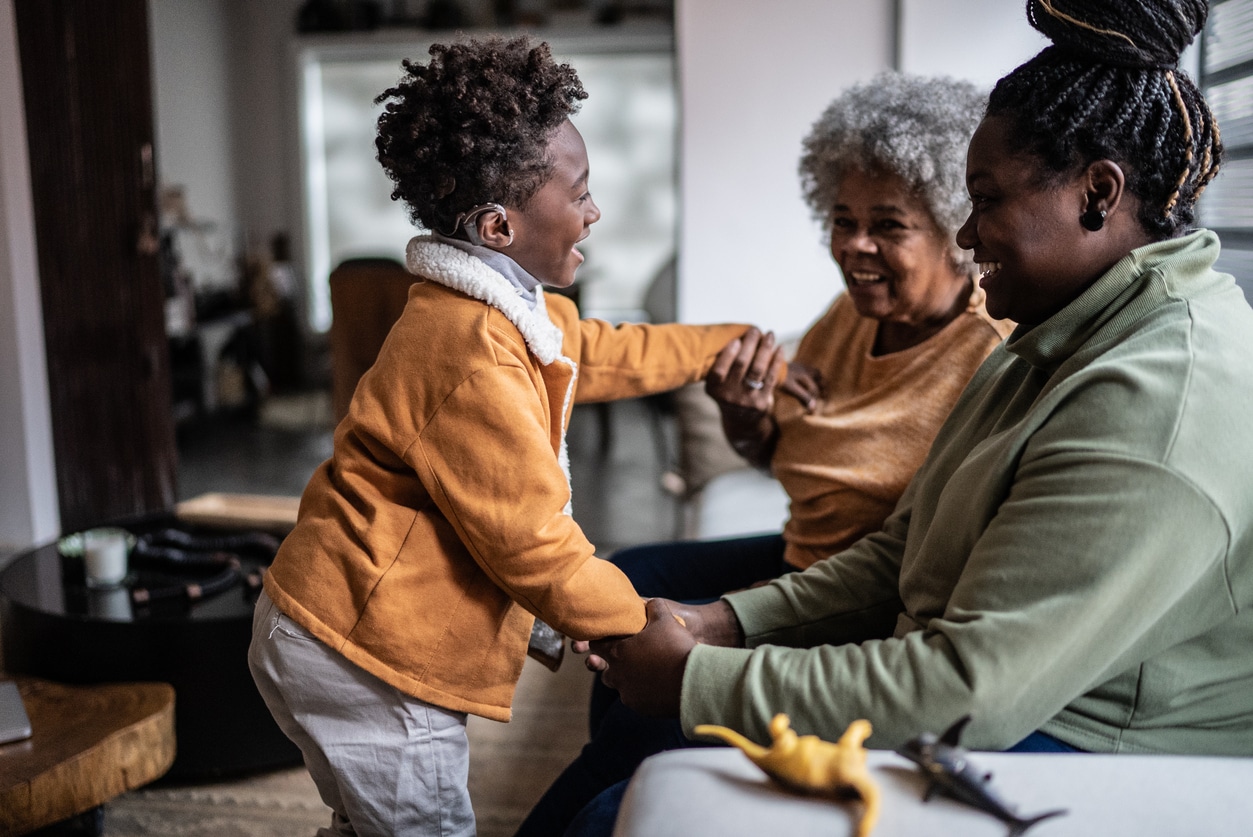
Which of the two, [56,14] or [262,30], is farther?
[262,30]

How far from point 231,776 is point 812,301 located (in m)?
2.14

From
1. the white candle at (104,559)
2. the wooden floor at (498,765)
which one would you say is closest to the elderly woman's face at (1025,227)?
the wooden floor at (498,765)

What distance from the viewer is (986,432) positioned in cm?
115

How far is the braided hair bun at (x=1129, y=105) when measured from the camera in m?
0.98

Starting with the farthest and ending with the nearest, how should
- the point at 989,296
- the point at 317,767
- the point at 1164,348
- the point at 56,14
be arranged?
the point at 56,14 → the point at 317,767 → the point at 989,296 → the point at 1164,348

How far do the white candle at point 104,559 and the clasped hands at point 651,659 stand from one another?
1405 mm

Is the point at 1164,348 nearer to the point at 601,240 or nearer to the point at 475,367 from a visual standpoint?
the point at 475,367

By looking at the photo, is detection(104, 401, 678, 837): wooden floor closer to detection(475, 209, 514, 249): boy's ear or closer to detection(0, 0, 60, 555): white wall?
detection(0, 0, 60, 555): white wall

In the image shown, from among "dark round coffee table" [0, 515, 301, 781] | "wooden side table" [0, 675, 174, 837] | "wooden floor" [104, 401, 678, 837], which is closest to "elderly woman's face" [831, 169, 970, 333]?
"wooden floor" [104, 401, 678, 837]

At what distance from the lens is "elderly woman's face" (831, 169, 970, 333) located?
1.57m

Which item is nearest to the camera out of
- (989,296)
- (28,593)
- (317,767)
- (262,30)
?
(989,296)

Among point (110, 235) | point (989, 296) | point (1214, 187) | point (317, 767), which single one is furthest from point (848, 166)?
point (110, 235)

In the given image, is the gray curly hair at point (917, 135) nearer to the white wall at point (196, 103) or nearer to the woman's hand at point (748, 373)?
the woman's hand at point (748, 373)

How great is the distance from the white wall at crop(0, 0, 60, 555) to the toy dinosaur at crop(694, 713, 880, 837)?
366 cm
